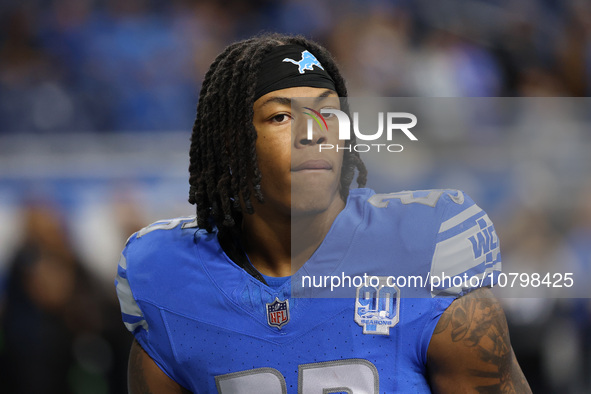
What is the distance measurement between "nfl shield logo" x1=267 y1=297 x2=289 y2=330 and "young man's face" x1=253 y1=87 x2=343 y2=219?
0.24 metres

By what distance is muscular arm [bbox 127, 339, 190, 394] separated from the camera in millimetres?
1954

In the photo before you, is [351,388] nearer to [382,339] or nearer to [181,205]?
[382,339]

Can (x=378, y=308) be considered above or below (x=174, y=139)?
below

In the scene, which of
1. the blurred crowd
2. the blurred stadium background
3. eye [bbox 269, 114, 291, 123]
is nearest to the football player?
eye [bbox 269, 114, 291, 123]

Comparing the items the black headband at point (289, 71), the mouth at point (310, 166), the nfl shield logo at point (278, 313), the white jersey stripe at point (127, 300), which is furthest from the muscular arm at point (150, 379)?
the black headband at point (289, 71)

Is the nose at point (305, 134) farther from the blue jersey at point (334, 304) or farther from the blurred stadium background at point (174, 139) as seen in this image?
the blurred stadium background at point (174, 139)

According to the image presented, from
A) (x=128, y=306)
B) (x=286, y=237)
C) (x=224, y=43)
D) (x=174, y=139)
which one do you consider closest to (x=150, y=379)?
(x=128, y=306)

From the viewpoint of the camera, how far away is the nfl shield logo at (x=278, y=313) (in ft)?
5.82

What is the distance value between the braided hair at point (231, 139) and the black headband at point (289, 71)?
0.02 meters

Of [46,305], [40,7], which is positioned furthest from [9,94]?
[46,305]

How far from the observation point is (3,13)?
4.93m

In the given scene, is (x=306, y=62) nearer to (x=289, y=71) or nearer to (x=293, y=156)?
(x=289, y=71)

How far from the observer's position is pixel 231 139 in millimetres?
1897

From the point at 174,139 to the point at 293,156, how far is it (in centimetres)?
215
